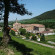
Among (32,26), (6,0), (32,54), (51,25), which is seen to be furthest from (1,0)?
(51,25)

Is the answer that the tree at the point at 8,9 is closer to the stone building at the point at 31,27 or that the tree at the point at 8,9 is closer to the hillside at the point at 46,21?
the stone building at the point at 31,27

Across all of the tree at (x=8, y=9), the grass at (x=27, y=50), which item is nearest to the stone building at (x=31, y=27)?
the grass at (x=27, y=50)

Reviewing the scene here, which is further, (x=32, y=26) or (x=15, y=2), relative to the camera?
(x=32, y=26)

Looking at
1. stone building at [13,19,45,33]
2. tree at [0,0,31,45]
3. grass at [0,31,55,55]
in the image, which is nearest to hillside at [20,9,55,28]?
stone building at [13,19,45,33]

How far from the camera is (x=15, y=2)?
7.91 m

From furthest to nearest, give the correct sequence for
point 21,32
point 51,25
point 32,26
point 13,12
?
1. point 51,25
2. point 32,26
3. point 21,32
4. point 13,12

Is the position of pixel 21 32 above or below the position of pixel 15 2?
below

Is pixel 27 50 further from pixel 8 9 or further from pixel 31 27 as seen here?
pixel 31 27

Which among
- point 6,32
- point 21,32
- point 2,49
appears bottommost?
point 21,32

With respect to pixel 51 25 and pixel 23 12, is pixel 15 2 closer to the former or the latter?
pixel 23 12

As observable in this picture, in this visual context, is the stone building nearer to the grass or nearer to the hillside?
the hillside

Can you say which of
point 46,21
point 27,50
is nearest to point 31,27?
point 46,21

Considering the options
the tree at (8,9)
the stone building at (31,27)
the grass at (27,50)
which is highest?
the tree at (8,9)

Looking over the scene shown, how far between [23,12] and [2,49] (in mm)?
3074
